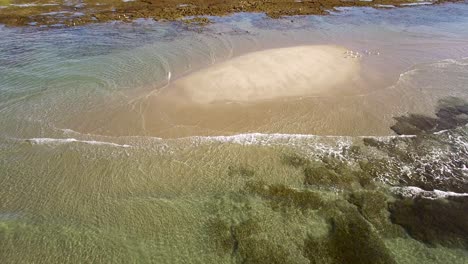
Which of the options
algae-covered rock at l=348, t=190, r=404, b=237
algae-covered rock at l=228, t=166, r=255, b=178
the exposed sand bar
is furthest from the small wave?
the exposed sand bar

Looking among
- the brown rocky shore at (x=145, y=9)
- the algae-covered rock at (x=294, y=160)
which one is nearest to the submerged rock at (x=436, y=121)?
the algae-covered rock at (x=294, y=160)

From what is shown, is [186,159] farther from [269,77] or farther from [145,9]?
[145,9]

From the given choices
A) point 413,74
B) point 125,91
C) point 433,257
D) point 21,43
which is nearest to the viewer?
point 433,257

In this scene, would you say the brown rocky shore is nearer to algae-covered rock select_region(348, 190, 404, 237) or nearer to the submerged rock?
the submerged rock

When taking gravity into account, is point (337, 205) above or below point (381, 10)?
below

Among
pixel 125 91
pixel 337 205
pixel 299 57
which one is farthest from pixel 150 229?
pixel 299 57

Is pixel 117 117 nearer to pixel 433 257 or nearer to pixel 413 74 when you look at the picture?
pixel 433 257
